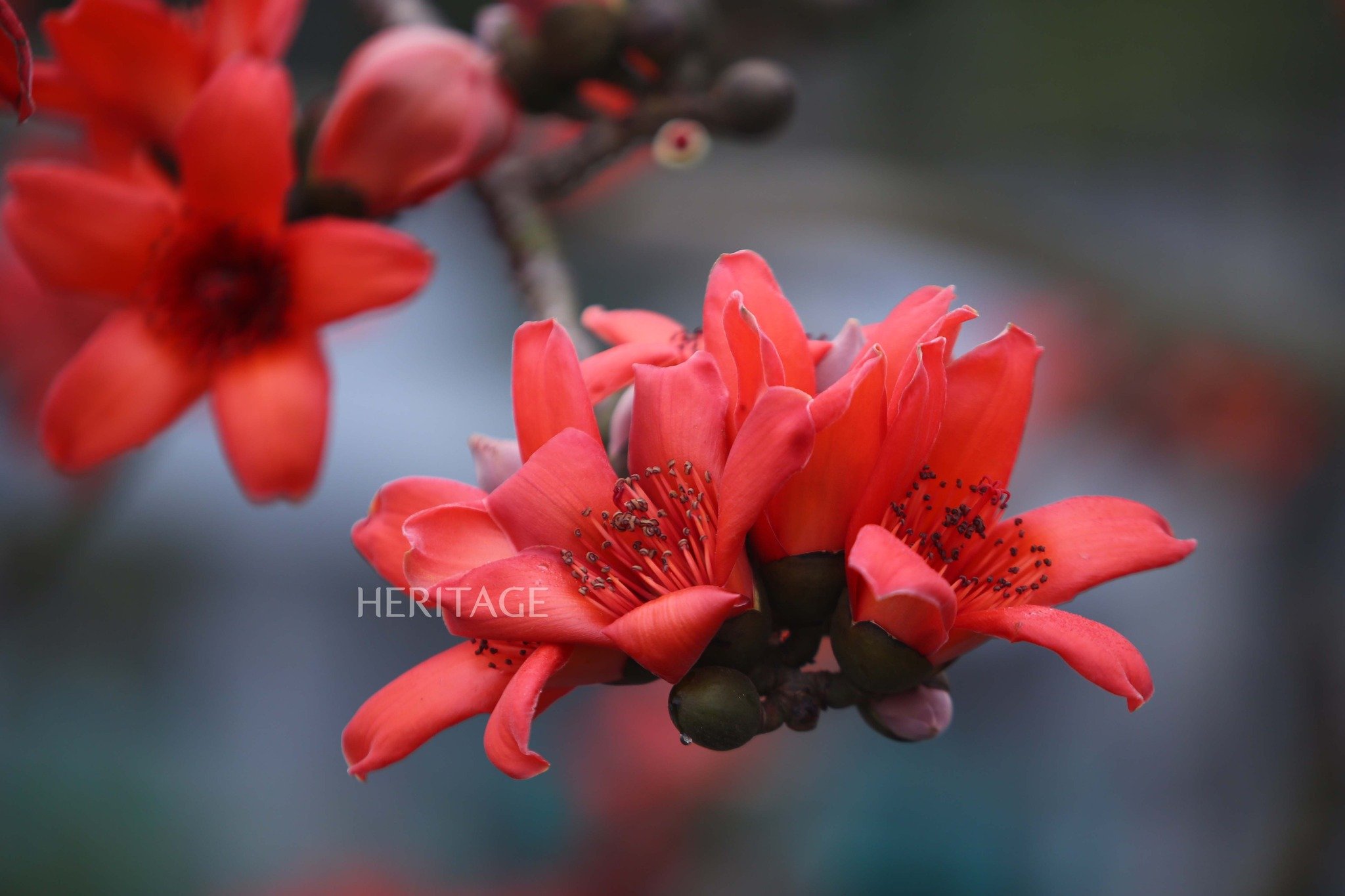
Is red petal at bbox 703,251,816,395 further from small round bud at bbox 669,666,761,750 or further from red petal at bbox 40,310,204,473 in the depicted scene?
red petal at bbox 40,310,204,473

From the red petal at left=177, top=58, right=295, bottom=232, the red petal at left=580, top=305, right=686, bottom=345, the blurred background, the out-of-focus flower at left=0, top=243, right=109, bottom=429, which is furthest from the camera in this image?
the blurred background

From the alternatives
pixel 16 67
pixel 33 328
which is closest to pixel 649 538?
pixel 16 67

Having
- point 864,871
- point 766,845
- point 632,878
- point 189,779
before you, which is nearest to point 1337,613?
point 864,871

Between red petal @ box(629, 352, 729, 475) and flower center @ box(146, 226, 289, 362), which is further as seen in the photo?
flower center @ box(146, 226, 289, 362)

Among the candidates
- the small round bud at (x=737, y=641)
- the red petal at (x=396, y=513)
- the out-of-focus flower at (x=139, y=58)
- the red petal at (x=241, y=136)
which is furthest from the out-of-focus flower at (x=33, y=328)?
the small round bud at (x=737, y=641)

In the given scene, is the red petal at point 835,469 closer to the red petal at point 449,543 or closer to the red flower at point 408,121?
the red petal at point 449,543

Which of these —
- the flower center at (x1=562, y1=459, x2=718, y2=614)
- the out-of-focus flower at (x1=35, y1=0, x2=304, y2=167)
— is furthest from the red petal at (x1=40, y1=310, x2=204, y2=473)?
the flower center at (x1=562, y1=459, x2=718, y2=614)

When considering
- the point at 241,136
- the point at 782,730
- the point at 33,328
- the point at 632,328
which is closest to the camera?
the point at 632,328

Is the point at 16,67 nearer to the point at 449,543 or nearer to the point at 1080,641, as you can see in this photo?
the point at 449,543
